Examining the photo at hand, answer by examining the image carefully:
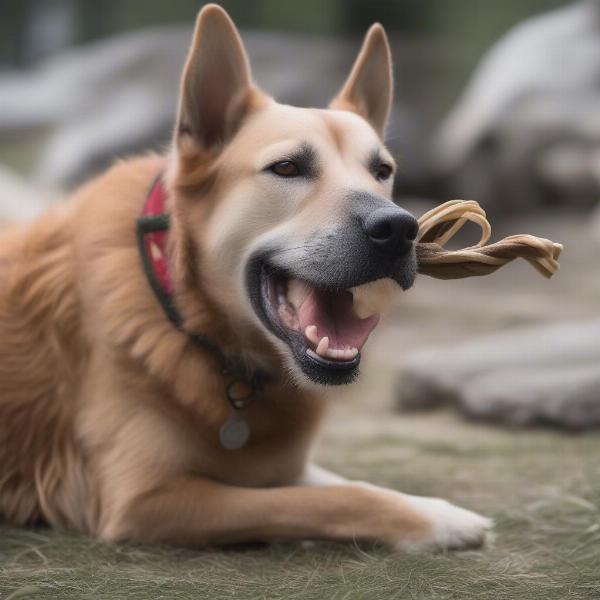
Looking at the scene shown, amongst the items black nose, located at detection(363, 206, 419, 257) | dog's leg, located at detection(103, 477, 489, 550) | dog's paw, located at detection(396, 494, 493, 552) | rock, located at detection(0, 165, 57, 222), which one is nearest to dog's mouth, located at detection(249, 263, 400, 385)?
black nose, located at detection(363, 206, 419, 257)

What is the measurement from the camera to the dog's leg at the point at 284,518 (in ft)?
9.10

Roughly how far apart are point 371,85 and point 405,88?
6192 millimetres

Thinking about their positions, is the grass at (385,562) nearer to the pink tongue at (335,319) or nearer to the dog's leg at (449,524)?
the dog's leg at (449,524)

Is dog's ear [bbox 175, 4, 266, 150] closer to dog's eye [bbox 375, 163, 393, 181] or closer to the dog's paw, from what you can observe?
dog's eye [bbox 375, 163, 393, 181]

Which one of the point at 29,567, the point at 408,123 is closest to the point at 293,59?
the point at 408,123

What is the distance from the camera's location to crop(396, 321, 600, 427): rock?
14.7ft

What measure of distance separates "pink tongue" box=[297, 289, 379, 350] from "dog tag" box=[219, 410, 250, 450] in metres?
0.40

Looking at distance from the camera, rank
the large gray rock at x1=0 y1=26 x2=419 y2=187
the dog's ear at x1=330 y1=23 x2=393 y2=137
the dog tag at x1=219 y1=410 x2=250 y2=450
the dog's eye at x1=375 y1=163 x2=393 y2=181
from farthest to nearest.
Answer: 1. the large gray rock at x1=0 y1=26 x2=419 y2=187
2. the dog's ear at x1=330 y1=23 x2=393 y2=137
3. the dog's eye at x1=375 y1=163 x2=393 y2=181
4. the dog tag at x1=219 y1=410 x2=250 y2=450

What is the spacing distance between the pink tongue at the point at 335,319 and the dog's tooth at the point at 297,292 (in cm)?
2

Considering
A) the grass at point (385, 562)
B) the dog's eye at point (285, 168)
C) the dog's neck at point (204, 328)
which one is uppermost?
the dog's eye at point (285, 168)

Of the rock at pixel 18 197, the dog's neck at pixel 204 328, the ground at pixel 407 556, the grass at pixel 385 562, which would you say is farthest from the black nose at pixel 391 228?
the rock at pixel 18 197

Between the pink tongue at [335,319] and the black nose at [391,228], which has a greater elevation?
the black nose at [391,228]

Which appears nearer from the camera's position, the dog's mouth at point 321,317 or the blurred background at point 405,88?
the dog's mouth at point 321,317

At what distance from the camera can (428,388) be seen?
5.06 m
